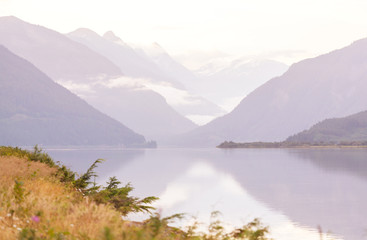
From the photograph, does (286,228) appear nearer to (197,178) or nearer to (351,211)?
(351,211)

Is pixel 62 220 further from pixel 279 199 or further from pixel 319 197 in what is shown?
pixel 319 197

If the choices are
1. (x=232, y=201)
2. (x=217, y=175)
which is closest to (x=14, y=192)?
(x=232, y=201)

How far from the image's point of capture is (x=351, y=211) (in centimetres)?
5309

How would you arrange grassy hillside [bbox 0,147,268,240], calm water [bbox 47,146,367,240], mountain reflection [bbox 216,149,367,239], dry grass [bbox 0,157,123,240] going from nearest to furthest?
1. grassy hillside [bbox 0,147,268,240]
2. dry grass [bbox 0,157,123,240]
3. calm water [bbox 47,146,367,240]
4. mountain reflection [bbox 216,149,367,239]

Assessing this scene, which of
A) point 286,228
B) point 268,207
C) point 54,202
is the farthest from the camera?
point 268,207

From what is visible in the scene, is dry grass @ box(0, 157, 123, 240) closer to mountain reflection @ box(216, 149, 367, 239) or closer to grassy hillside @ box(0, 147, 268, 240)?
grassy hillside @ box(0, 147, 268, 240)

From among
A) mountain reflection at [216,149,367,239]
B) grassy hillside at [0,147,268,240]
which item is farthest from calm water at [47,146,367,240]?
grassy hillside at [0,147,268,240]

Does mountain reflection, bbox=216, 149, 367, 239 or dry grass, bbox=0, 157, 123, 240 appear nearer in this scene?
dry grass, bbox=0, 157, 123, 240

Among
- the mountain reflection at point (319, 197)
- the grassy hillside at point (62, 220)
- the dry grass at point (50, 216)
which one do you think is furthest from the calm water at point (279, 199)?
the dry grass at point (50, 216)

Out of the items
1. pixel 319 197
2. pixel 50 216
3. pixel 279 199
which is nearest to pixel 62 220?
pixel 50 216

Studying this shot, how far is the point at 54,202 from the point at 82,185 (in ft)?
39.3

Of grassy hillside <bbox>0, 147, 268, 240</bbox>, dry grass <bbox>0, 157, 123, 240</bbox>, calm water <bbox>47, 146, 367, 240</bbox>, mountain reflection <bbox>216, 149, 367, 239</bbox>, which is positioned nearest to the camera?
grassy hillside <bbox>0, 147, 268, 240</bbox>

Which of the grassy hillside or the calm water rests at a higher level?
the grassy hillside

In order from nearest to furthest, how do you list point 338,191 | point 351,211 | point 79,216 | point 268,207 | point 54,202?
point 79,216 < point 54,202 < point 351,211 < point 268,207 < point 338,191
